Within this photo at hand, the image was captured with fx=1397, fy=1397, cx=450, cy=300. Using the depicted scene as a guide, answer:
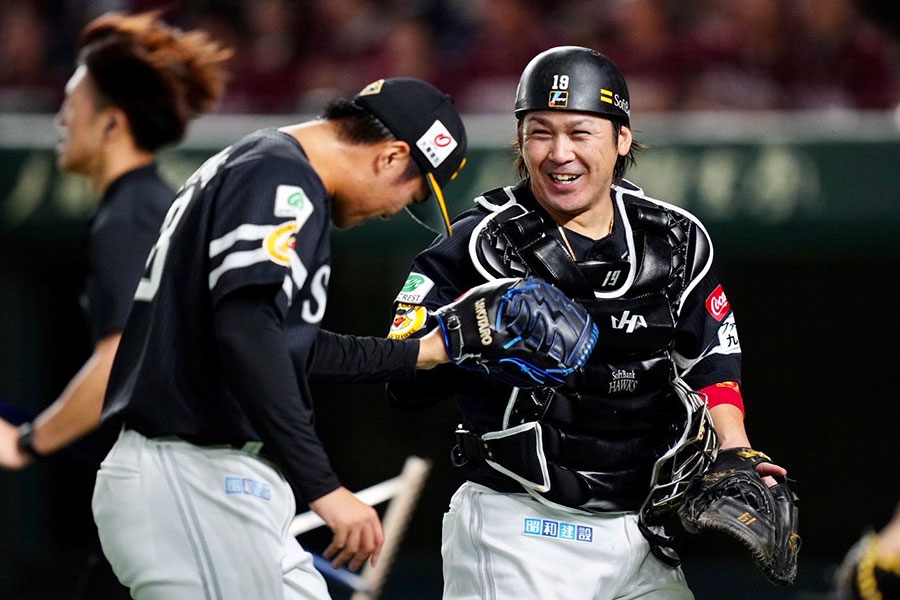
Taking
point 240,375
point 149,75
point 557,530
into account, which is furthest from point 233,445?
point 149,75

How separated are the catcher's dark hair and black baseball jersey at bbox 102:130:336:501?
4.56ft

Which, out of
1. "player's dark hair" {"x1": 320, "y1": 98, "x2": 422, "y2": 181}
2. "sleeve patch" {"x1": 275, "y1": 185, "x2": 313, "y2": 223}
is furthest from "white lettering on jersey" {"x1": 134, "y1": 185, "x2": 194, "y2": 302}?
"player's dark hair" {"x1": 320, "y1": 98, "x2": 422, "y2": 181}

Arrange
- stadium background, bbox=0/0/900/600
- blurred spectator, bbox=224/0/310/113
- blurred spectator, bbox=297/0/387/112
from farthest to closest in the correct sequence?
blurred spectator, bbox=224/0/310/113 → blurred spectator, bbox=297/0/387/112 → stadium background, bbox=0/0/900/600

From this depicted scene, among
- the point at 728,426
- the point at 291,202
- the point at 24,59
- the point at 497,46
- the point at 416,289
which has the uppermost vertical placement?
the point at 291,202

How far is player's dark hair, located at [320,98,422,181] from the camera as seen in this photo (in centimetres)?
302

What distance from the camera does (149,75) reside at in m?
4.27

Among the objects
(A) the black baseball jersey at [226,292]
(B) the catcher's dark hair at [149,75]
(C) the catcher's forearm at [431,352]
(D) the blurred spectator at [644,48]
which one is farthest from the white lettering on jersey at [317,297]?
(D) the blurred spectator at [644,48]

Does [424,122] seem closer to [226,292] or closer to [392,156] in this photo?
[392,156]

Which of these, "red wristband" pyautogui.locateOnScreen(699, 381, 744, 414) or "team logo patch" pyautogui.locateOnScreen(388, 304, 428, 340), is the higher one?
"team logo patch" pyautogui.locateOnScreen(388, 304, 428, 340)

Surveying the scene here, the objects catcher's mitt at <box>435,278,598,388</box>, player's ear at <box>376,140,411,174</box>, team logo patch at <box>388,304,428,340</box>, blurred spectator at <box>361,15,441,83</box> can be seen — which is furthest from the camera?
blurred spectator at <box>361,15,441,83</box>

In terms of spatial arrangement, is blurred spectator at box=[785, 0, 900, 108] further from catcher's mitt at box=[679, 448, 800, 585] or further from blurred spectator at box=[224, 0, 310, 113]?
catcher's mitt at box=[679, 448, 800, 585]

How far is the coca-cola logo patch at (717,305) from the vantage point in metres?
3.57

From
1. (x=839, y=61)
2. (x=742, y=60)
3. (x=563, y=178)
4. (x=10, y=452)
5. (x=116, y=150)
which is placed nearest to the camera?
(x=563, y=178)

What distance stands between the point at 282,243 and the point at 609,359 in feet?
3.26
